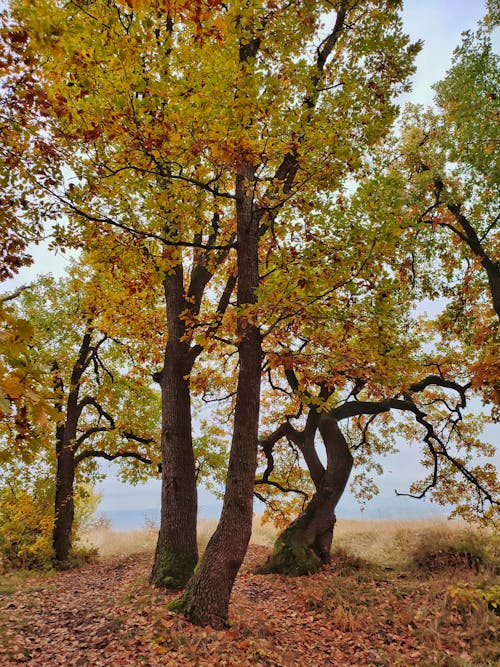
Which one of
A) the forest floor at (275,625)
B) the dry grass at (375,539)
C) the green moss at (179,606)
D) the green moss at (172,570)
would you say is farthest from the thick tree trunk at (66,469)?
the green moss at (179,606)

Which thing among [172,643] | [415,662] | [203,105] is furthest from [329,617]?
[203,105]

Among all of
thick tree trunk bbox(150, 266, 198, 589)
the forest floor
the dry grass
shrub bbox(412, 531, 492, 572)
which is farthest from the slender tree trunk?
shrub bbox(412, 531, 492, 572)

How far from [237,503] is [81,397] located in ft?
36.0

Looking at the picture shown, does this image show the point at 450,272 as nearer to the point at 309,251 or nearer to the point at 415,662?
the point at 309,251

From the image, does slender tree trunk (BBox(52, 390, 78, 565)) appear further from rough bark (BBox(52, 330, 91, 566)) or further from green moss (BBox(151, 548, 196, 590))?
green moss (BBox(151, 548, 196, 590))

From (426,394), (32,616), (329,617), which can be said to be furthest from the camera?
(426,394)

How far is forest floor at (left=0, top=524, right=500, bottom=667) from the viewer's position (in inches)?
228

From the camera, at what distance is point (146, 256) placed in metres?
8.48

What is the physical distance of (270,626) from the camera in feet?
23.5

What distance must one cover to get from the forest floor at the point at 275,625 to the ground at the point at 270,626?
18 millimetres

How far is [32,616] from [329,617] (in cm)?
528

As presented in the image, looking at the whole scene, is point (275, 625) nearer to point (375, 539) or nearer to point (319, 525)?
point (319, 525)

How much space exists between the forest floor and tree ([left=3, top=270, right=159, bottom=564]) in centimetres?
436

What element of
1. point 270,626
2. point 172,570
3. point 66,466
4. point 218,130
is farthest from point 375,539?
point 218,130
